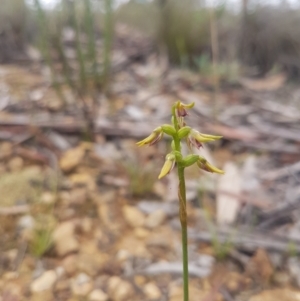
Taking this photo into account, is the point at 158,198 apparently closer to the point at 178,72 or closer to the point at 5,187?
the point at 5,187

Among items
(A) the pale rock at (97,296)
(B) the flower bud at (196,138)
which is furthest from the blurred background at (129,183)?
(B) the flower bud at (196,138)

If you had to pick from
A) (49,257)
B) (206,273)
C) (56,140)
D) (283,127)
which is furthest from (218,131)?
(49,257)

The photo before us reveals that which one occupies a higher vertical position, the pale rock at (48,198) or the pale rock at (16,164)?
the pale rock at (16,164)

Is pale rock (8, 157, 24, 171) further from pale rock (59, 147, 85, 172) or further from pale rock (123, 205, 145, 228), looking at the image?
pale rock (123, 205, 145, 228)

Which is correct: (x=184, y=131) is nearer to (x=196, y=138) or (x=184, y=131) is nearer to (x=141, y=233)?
(x=196, y=138)

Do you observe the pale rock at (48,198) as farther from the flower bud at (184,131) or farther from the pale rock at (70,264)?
the flower bud at (184,131)

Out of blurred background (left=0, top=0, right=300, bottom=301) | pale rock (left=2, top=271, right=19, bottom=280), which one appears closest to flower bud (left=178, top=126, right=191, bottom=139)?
blurred background (left=0, top=0, right=300, bottom=301)
